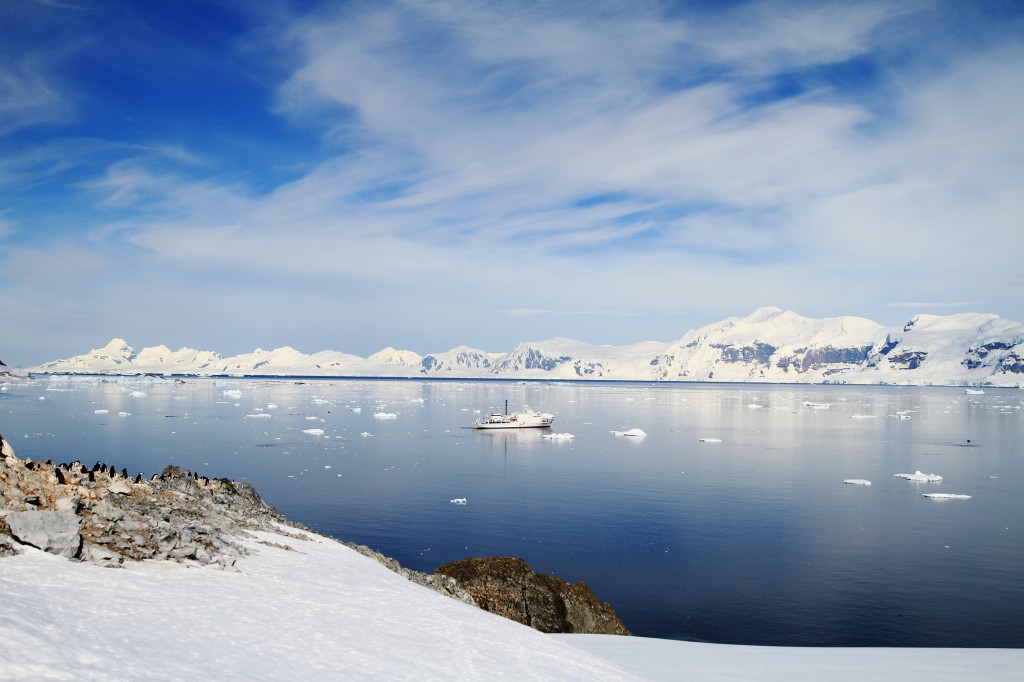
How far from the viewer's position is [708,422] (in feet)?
334

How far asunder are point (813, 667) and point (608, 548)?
1783cm

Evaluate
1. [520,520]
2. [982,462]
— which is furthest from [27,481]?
[982,462]

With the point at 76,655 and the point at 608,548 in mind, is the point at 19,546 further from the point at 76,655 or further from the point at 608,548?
the point at 608,548

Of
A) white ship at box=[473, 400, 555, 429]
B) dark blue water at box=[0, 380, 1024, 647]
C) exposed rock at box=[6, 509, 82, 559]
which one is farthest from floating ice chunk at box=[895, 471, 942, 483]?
exposed rock at box=[6, 509, 82, 559]

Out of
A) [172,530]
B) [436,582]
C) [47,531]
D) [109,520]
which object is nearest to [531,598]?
[436,582]

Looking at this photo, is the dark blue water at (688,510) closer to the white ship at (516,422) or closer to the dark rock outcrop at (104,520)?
the white ship at (516,422)

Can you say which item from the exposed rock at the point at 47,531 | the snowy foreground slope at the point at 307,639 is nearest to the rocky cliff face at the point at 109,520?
the exposed rock at the point at 47,531

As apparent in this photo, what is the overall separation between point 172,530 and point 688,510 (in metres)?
32.1

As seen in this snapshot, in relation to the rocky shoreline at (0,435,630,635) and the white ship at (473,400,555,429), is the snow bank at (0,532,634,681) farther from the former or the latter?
the white ship at (473,400,555,429)

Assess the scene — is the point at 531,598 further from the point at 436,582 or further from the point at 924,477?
the point at 924,477

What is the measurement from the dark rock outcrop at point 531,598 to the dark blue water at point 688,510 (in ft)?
10.7

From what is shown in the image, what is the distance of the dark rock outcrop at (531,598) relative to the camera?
18594mm

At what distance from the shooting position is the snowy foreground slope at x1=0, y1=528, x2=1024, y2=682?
22.9 feet

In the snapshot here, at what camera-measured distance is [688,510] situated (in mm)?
38719
